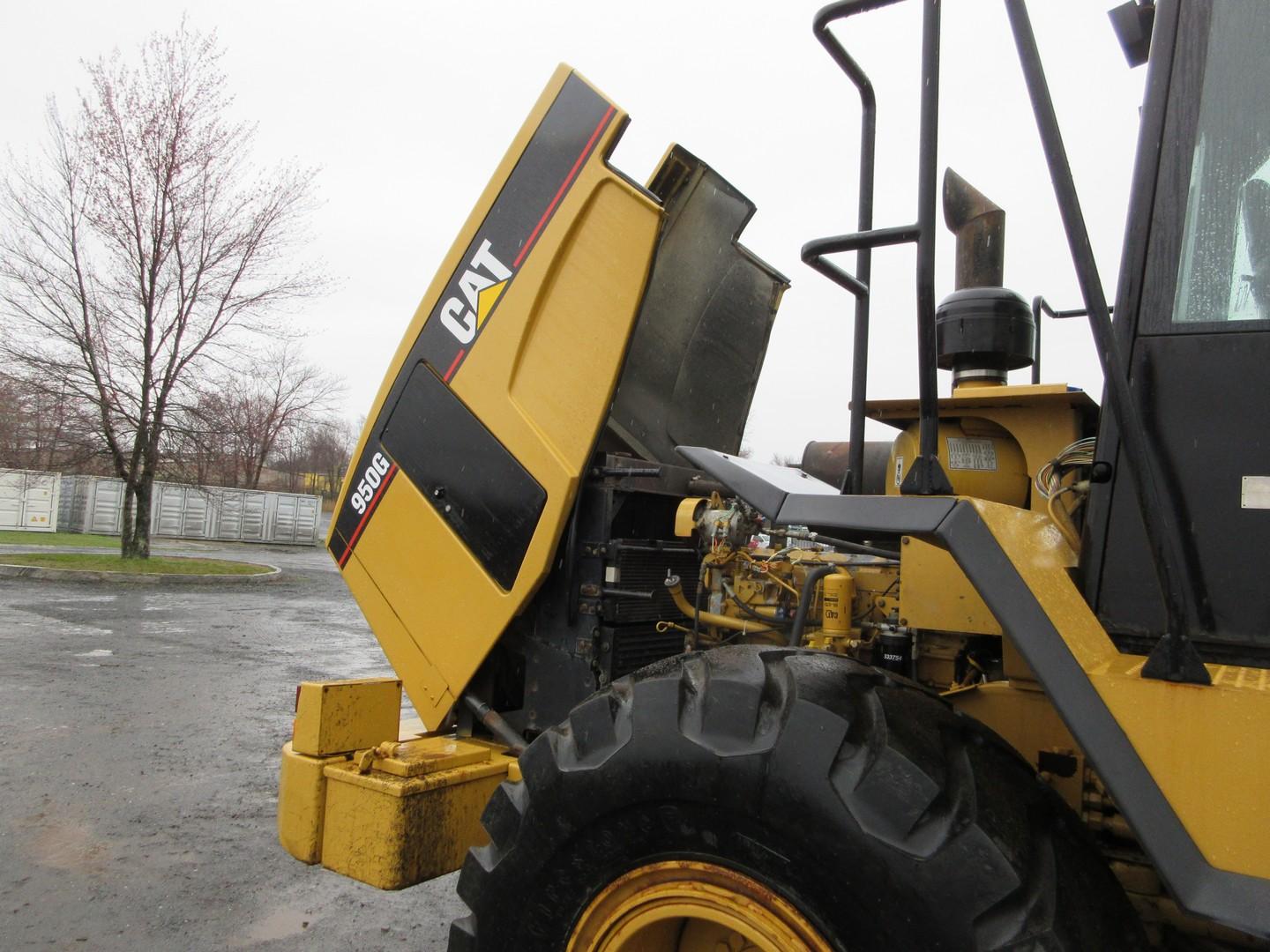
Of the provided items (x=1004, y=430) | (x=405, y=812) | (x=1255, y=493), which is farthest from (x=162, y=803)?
(x=1255, y=493)

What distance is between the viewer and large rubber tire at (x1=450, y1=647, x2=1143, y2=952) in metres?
1.52

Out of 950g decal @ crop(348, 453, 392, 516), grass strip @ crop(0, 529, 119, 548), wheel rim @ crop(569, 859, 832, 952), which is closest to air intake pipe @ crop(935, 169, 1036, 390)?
wheel rim @ crop(569, 859, 832, 952)

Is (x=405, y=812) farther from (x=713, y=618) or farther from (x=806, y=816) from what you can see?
(x=806, y=816)

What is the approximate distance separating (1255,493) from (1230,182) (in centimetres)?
58

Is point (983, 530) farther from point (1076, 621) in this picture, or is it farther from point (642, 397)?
point (642, 397)

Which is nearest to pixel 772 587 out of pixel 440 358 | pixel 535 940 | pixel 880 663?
pixel 880 663

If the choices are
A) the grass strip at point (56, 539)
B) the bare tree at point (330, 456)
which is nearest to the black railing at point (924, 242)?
the grass strip at point (56, 539)

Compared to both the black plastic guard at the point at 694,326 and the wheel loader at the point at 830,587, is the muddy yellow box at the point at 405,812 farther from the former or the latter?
the black plastic guard at the point at 694,326

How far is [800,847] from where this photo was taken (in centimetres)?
163

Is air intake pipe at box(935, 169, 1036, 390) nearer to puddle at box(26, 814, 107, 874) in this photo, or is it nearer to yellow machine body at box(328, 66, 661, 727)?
yellow machine body at box(328, 66, 661, 727)

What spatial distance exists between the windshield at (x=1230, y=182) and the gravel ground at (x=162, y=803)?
352 centimetres

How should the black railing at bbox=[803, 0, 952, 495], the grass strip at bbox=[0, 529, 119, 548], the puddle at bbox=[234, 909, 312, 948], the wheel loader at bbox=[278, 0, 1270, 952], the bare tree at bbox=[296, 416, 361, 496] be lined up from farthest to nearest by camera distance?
the bare tree at bbox=[296, 416, 361, 496], the grass strip at bbox=[0, 529, 119, 548], the puddle at bbox=[234, 909, 312, 948], the black railing at bbox=[803, 0, 952, 495], the wheel loader at bbox=[278, 0, 1270, 952]

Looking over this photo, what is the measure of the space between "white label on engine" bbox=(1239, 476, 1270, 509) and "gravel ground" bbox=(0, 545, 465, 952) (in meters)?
3.33

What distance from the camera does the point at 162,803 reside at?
16.1ft
